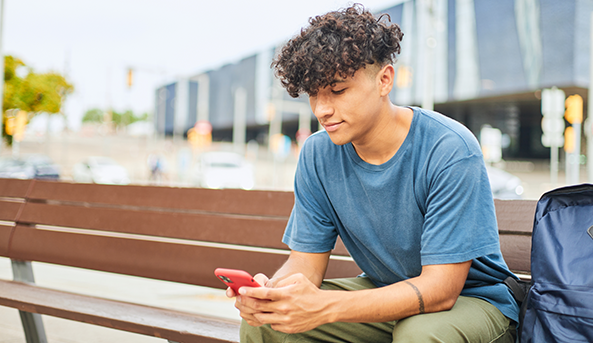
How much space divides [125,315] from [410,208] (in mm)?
1388

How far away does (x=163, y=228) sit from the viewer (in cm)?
286

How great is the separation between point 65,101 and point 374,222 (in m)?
27.8

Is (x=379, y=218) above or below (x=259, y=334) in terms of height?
above

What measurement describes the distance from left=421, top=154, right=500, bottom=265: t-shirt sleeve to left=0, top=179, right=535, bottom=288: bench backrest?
2.10 feet

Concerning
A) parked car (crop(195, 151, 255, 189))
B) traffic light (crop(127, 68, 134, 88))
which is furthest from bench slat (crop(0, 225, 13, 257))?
traffic light (crop(127, 68, 134, 88))

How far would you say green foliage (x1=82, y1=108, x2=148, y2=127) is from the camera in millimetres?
102137

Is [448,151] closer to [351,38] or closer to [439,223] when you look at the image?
[439,223]

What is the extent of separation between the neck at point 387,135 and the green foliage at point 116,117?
337 feet

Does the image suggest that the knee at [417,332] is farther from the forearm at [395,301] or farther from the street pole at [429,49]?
the street pole at [429,49]

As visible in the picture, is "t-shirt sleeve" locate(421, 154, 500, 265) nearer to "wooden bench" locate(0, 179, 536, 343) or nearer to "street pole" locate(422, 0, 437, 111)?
"wooden bench" locate(0, 179, 536, 343)

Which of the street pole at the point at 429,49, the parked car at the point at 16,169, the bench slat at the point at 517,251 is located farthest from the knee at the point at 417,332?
the parked car at the point at 16,169

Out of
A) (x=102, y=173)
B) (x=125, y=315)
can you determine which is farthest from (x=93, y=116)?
(x=125, y=315)

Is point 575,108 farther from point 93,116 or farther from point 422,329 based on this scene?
point 93,116

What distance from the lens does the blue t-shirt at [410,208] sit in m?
1.56
